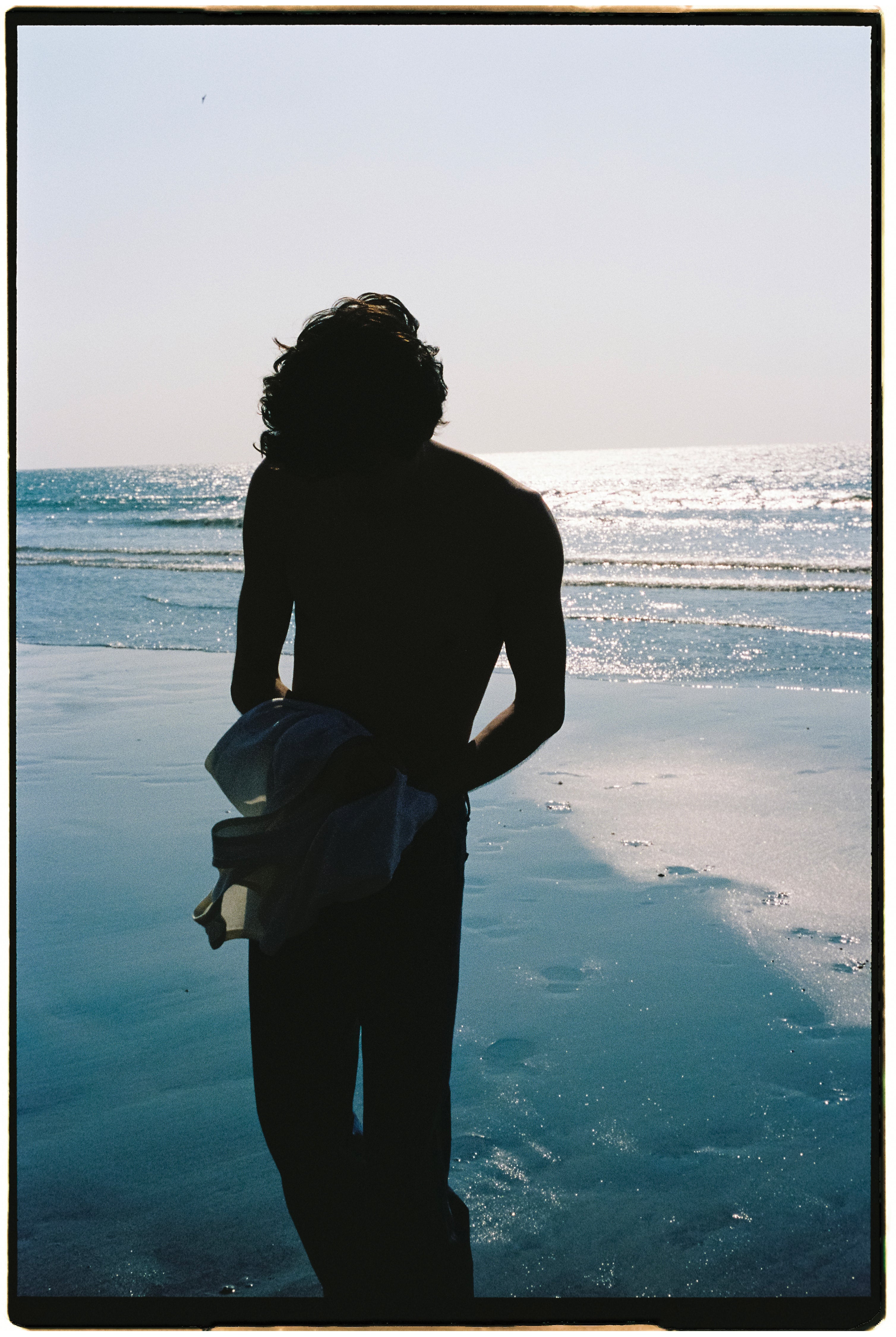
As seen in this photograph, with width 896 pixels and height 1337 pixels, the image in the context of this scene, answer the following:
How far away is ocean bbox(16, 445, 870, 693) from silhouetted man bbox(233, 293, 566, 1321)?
120 cm

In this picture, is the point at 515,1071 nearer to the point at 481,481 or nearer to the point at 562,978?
the point at 562,978

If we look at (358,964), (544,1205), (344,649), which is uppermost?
(344,649)

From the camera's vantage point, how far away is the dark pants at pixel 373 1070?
1772mm

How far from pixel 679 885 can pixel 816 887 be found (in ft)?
1.71

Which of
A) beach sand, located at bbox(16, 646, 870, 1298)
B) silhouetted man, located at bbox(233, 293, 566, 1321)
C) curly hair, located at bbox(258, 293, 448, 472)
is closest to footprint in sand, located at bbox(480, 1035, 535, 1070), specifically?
beach sand, located at bbox(16, 646, 870, 1298)

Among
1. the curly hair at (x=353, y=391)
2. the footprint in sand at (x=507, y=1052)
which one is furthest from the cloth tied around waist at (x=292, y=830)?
the footprint in sand at (x=507, y=1052)

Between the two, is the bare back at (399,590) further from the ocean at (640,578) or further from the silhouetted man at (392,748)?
the ocean at (640,578)

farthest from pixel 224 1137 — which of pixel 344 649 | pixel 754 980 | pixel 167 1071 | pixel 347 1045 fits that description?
pixel 754 980

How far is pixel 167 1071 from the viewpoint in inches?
113

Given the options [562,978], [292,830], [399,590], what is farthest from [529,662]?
[562,978]

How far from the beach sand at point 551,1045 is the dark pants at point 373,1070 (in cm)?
47

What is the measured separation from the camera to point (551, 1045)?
301 cm

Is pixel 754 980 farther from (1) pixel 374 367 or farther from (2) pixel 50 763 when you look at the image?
(2) pixel 50 763

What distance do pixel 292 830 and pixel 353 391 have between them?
2.35 feet
